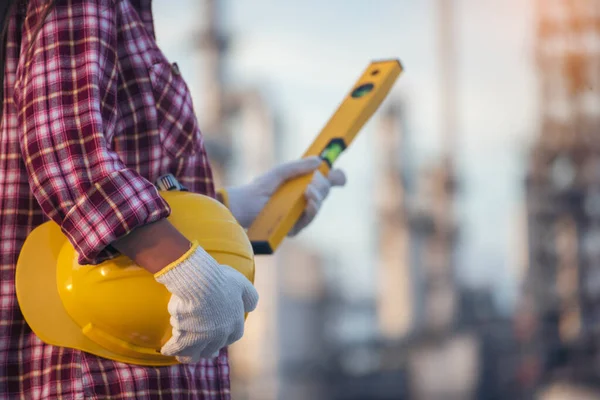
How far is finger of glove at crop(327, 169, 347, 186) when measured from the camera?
264cm

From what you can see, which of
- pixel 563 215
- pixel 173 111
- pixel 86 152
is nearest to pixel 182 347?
pixel 86 152

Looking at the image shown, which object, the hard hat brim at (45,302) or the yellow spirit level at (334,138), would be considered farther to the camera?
the yellow spirit level at (334,138)

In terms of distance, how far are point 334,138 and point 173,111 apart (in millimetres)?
584

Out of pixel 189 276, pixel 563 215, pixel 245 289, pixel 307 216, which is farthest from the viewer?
pixel 563 215

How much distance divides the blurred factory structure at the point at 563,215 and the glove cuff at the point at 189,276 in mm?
29489

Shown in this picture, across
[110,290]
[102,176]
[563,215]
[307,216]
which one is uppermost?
[102,176]

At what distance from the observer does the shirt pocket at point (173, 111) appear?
211 cm

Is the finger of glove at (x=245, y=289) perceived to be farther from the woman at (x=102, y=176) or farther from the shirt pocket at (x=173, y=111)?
the shirt pocket at (x=173, y=111)

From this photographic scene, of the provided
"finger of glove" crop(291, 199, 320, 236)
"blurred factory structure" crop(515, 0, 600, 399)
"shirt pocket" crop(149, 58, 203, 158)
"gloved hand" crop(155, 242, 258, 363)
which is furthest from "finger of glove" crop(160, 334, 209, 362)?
"blurred factory structure" crop(515, 0, 600, 399)

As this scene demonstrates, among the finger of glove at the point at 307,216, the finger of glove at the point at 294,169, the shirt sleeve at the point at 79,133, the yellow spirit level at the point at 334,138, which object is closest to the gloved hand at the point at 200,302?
the shirt sleeve at the point at 79,133

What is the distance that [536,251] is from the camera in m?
32.0

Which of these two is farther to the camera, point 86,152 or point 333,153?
point 333,153

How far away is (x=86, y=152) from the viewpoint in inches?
71.6

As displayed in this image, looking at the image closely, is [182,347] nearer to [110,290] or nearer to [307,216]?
[110,290]
